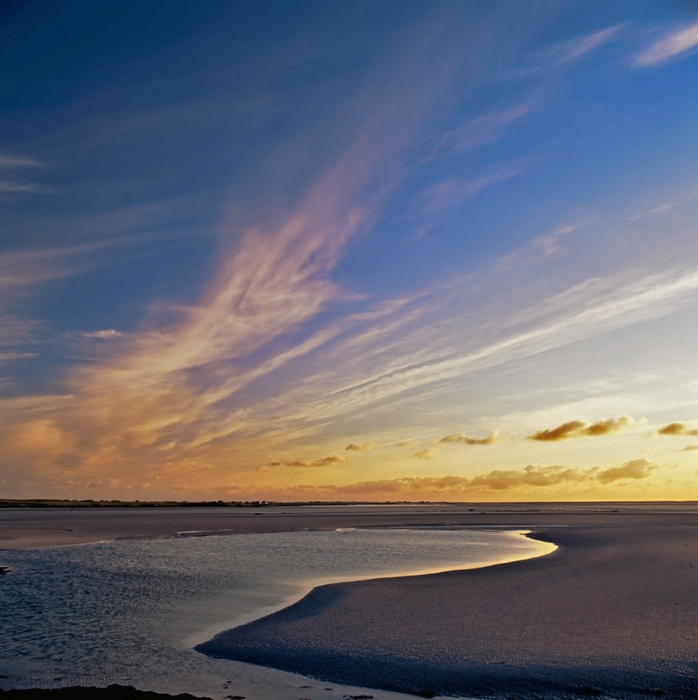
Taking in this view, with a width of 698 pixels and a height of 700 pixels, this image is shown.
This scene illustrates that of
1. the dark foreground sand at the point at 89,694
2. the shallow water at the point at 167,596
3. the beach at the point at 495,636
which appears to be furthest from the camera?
the shallow water at the point at 167,596

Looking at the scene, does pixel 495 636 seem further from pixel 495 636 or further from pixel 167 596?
pixel 167 596

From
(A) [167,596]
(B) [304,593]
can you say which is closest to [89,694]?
(A) [167,596]

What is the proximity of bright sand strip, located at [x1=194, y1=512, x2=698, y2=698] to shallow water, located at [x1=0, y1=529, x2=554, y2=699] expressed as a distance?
1.01 meters

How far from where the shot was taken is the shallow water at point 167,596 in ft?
35.8

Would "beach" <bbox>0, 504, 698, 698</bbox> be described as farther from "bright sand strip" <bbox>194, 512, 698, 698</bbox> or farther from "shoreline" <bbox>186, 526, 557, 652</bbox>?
"shoreline" <bbox>186, 526, 557, 652</bbox>

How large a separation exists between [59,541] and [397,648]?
35.5 meters

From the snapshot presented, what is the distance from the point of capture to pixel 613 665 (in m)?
10.8

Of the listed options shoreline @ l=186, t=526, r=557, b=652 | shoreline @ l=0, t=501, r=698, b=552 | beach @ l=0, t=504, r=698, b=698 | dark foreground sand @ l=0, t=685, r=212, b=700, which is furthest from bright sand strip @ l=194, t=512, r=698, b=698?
shoreline @ l=0, t=501, r=698, b=552

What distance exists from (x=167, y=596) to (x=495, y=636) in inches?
443

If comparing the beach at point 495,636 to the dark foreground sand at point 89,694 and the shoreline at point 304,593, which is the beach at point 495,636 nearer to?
the shoreline at point 304,593

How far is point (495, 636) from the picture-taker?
42.5 feet

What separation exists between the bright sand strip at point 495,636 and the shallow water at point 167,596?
1006 millimetres

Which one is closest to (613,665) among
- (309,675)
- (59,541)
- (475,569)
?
(309,675)

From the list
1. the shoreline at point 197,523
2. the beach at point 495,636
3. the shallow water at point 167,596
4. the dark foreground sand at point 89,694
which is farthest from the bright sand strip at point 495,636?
the shoreline at point 197,523
